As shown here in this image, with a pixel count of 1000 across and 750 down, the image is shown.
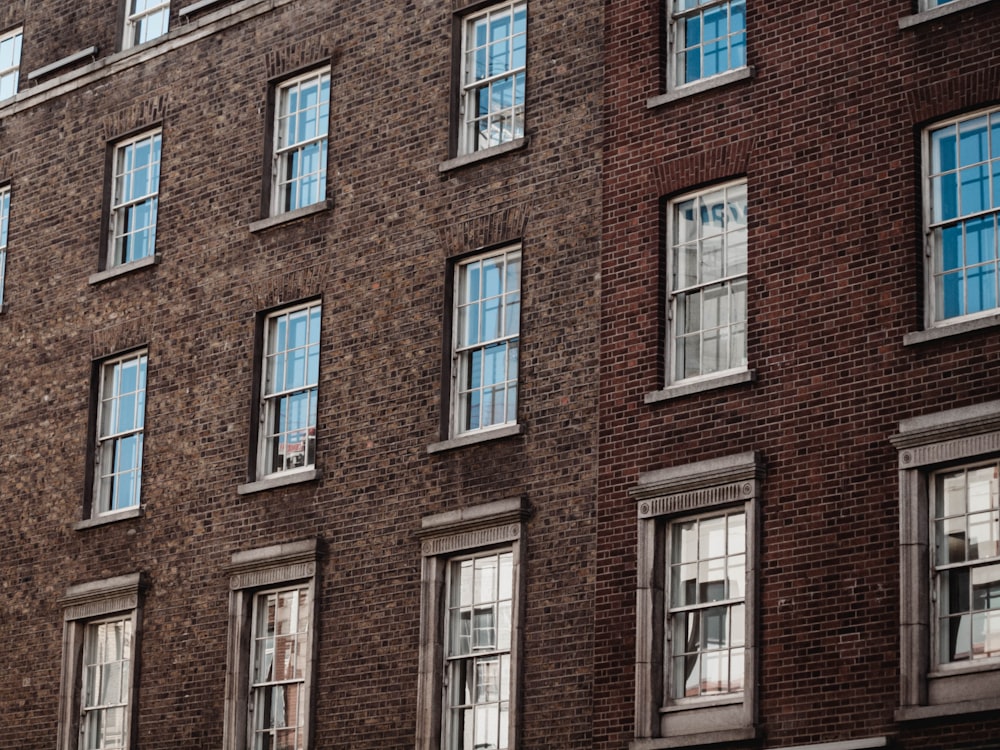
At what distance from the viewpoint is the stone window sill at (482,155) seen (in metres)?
25.5

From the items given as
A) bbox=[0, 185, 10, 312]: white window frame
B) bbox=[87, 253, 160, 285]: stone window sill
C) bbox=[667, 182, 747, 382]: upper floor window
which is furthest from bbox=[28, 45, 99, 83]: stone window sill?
bbox=[667, 182, 747, 382]: upper floor window

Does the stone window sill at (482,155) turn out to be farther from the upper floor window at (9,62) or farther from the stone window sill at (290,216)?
the upper floor window at (9,62)

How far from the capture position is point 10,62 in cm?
3409

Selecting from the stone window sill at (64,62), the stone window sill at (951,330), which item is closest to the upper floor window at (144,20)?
the stone window sill at (64,62)

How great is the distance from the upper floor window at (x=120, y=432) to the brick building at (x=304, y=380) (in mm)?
53

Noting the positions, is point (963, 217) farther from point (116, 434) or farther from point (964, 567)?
point (116, 434)

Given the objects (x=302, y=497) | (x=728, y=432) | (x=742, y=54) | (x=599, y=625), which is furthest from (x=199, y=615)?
(x=742, y=54)

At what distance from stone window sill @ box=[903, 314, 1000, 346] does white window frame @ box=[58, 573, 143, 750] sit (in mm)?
11789

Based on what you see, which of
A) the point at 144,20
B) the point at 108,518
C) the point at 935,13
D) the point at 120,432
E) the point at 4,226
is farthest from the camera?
the point at 4,226

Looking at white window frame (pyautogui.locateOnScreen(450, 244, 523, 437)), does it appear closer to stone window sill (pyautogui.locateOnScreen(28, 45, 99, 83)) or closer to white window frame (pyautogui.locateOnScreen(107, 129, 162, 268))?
white window frame (pyautogui.locateOnScreen(107, 129, 162, 268))

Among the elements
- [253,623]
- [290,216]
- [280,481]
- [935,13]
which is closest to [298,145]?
[290,216]

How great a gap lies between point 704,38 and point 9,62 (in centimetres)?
1423

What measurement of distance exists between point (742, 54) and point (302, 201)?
23.3 feet

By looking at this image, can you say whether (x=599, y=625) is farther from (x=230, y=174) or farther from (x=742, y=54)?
(x=230, y=174)
